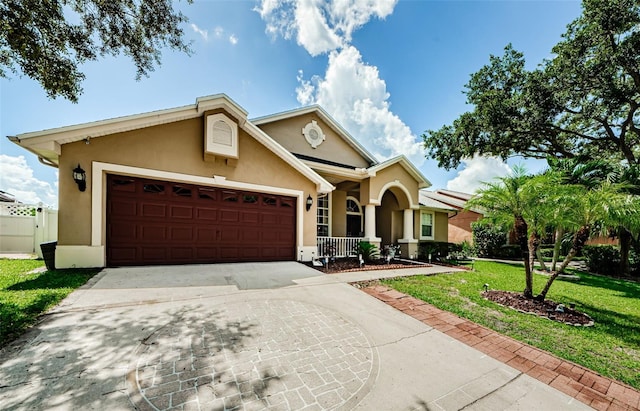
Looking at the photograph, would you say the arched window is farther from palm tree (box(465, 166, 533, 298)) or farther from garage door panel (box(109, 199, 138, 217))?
garage door panel (box(109, 199, 138, 217))

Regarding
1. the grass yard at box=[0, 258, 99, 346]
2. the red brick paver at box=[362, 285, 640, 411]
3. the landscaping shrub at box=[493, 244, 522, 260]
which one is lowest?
the landscaping shrub at box=[493, 244, 522, 260]

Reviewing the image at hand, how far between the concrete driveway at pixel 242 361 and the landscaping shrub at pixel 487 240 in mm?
16004

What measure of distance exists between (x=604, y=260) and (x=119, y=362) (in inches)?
749

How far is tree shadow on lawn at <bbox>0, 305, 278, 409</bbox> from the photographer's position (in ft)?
7.24

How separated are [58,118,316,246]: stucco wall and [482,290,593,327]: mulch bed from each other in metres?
6.17

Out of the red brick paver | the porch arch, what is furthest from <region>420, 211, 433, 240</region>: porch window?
the red brick paver

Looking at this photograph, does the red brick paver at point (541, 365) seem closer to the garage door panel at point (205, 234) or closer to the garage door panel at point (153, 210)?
the garage door panel at point (205, 234)

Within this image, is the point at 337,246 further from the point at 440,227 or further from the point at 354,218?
the point at 440,227

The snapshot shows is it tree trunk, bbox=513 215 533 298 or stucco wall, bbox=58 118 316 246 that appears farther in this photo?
stucco wall, bbox=58 118 316 246

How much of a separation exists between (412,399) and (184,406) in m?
2.16

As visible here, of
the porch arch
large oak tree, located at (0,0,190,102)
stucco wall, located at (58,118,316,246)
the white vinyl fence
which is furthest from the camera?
the porch arch

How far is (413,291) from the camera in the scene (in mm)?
Answer: 6266

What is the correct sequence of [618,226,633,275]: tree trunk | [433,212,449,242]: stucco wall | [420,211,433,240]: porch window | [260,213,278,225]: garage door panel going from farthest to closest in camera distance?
[433,212,449,242]: stucco wall → [420,211,433,240]: porch window → [618,226,633,275]: tree trunk → [260,213,278,225]: garage door panel

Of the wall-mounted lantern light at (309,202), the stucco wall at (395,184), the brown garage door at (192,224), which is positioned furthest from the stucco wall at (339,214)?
the brown garage door at (192,224)
